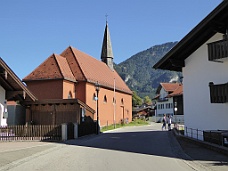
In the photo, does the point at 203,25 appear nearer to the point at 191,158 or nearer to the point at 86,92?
the point at 191,158

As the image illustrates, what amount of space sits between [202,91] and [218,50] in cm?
313

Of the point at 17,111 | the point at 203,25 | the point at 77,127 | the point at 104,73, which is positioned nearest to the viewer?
the point at 203,25

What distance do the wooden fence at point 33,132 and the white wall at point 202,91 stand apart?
9.50 meters

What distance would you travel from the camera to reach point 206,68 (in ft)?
60.1

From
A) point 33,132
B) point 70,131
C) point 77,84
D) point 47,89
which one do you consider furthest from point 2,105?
point 77,84

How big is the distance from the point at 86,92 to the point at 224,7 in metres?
24.6

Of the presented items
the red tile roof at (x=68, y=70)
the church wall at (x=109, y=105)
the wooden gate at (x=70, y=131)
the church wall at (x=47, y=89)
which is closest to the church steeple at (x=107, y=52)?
the church wall at (x=109, y=105)

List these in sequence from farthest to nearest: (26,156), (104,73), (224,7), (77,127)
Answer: (104,73) → (77,127) → (224,7) → (26,156)

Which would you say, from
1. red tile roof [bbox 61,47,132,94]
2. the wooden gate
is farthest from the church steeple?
the wooden gate

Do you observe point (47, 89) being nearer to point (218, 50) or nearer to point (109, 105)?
point (109, 105)

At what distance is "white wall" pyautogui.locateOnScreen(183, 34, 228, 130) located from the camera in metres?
17.2

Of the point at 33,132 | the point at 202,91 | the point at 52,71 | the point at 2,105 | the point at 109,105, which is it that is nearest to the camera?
the point at 202,91

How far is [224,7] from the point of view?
50.6ft

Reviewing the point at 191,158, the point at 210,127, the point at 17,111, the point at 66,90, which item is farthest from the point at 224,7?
the point at 66,90
